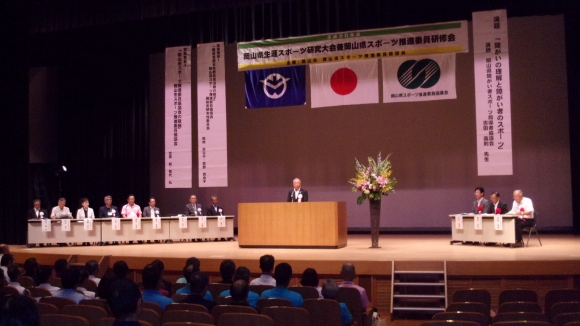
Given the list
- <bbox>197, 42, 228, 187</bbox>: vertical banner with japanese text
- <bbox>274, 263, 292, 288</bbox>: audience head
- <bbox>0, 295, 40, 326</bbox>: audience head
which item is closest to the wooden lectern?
<bbox>197, 42, 228, 187</bbox>: vertical banner with japanese text

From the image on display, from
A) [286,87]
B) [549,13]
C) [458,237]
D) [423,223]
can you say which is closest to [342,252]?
[458,237]

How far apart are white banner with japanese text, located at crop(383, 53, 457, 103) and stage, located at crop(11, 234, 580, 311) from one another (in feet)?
9.11

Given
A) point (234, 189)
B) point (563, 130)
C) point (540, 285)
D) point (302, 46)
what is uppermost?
point (302, 46)

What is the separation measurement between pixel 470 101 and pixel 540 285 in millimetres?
6407

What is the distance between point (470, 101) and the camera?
13.0 m

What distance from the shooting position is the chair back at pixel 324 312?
427 cm

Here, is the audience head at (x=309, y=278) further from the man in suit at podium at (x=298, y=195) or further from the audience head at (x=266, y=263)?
the man in suit at podium at (x=298, y=195)

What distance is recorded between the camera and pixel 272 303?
4.34 meters

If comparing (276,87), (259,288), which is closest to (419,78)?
(276,87)

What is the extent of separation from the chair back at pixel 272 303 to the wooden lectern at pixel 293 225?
541 centimetres

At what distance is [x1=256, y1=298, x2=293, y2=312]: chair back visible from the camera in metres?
4.28

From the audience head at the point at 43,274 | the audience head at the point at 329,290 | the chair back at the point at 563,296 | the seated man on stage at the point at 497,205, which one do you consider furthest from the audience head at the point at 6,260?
the seated man on stage at the point at 497,205

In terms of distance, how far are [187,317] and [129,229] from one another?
9.24 m

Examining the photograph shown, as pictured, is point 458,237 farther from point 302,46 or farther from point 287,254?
point 302,46
